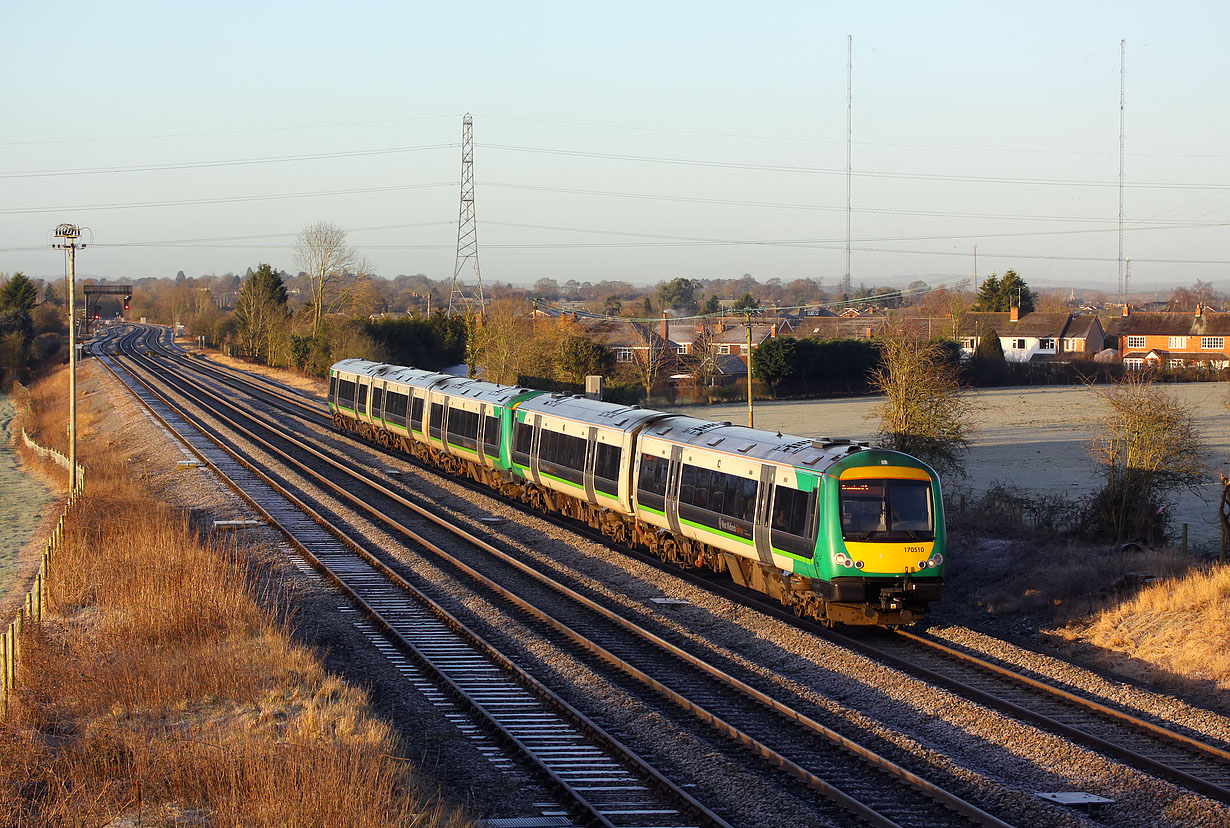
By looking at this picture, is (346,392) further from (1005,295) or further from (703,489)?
(1005,295)

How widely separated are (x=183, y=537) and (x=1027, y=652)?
13.6 m

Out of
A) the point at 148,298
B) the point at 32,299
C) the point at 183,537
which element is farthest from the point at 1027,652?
the point at 148,298

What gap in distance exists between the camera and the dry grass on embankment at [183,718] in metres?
8.62

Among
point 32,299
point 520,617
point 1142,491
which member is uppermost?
point 32,299

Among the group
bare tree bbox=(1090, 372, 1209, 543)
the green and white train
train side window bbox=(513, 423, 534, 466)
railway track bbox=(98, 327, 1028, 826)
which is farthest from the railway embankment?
bare tree bbox=(1090, 372, 1209, 543)

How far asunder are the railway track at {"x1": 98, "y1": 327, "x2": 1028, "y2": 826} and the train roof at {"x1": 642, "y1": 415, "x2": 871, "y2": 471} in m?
3.37

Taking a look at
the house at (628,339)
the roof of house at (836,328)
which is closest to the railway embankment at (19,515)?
the house at (628,339)

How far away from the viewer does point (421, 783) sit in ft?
31.0

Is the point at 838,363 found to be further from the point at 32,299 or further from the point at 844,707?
the point at 32,299

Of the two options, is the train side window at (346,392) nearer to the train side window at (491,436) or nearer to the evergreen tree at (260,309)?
the train side window at (491,436)

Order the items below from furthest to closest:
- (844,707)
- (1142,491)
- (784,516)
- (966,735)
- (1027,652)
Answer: (1142,491), (784,516), (1027,652), (844,707), (966,735)

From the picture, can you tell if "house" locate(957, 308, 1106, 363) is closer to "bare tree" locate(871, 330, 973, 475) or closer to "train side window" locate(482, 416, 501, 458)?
"bare tree" locate(871, 330, 973, 475)

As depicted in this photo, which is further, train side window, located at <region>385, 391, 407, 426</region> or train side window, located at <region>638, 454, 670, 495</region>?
train side window, located at <region>385, 391, 407, 426</region>

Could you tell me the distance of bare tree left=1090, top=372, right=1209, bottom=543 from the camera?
20703 mm
